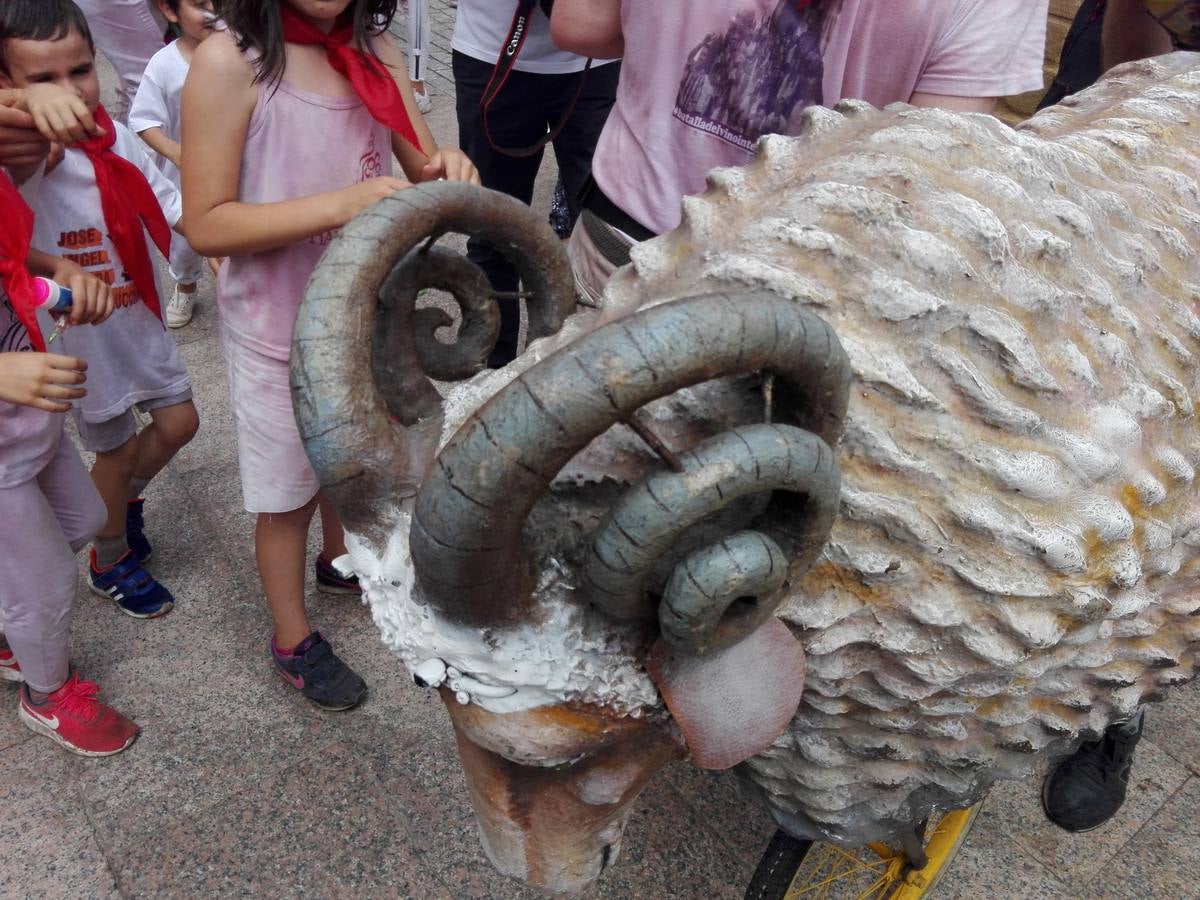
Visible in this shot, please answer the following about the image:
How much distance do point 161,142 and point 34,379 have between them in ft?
4.44

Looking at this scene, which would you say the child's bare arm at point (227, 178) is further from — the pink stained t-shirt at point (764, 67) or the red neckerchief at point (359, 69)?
the pink stained t-shirt at point (764, 67)

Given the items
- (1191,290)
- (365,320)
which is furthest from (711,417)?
(1191,290)

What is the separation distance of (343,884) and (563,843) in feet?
3.60

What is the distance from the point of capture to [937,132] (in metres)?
1.31

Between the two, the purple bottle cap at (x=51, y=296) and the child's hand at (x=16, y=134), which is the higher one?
the child's hand at (x=16, y=134)

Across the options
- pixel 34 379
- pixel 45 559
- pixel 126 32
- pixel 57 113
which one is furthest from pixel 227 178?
pixel 126 32

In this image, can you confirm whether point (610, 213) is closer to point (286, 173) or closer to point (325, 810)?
point (286, 173)

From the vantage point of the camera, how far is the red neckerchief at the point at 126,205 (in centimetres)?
222

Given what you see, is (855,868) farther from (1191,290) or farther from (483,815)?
(1191,290)

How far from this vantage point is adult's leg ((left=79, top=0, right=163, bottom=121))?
357 centimetres

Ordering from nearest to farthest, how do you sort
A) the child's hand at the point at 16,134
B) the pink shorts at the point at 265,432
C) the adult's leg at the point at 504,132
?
the child's hand at the point at 16,134 → the pink shorts at the point at 265,432 → the adult's leg at the point at 504,132

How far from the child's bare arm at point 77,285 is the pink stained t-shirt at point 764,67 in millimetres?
1134

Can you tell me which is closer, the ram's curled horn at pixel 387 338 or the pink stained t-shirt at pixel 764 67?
the ram's curled horn at pixel 387 338

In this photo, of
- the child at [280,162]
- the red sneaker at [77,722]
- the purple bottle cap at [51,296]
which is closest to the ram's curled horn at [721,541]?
the child at [280,162]
